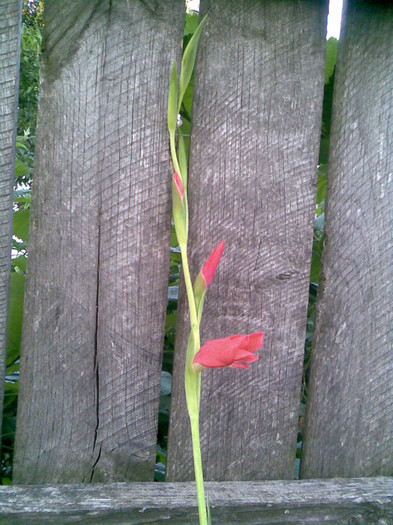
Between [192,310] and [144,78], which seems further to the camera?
[144,78]

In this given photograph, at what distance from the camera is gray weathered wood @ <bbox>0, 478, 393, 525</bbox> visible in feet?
3.15

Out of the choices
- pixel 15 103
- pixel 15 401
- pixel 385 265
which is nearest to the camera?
pixel 15 103

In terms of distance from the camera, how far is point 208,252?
102 cm

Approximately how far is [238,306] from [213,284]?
0.07 m

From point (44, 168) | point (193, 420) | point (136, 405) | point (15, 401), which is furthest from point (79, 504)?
point (44, 168)

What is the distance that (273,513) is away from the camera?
1016 mm

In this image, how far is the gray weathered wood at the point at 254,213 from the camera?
1.00 m

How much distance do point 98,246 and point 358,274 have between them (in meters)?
0.53

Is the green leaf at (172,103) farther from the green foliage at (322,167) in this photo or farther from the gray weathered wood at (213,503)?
the gray weathered wood at (213,503)

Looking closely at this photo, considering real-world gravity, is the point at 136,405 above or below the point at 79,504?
above

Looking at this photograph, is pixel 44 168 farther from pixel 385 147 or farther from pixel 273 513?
pixel 273 513

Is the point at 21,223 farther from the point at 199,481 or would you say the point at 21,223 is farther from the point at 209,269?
the point at 199,481

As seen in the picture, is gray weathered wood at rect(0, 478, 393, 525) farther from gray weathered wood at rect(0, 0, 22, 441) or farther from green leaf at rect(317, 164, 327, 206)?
green leaf at rect(317, 164, 327, 206)

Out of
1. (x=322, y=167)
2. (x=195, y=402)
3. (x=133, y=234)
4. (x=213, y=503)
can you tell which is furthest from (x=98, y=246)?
(x=322, y=167)
